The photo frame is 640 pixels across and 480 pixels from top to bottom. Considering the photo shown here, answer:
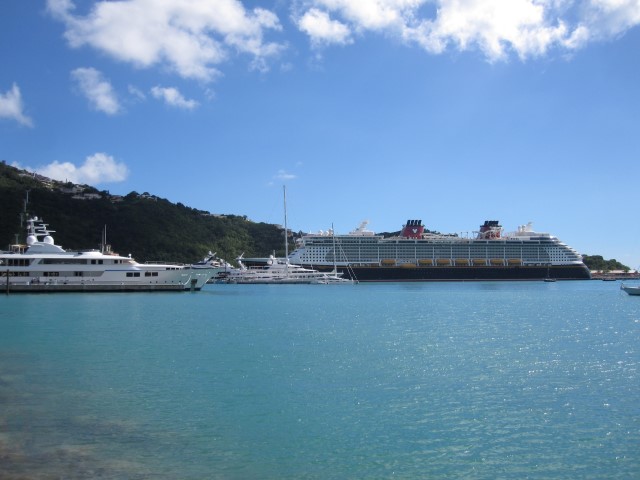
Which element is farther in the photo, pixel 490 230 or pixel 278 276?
pixel 490 230

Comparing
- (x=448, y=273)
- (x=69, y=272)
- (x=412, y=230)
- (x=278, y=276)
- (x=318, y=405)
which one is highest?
(x=412, y=230)

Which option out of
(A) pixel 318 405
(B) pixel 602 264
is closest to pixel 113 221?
(A) pixel 318 405

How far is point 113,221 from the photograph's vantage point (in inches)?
3875

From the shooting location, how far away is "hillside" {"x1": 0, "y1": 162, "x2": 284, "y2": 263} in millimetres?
88250

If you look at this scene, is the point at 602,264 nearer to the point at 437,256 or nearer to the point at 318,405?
the point at 437,256

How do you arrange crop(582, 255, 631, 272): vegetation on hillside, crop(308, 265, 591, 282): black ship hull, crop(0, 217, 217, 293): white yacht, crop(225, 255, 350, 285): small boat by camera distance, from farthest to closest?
crop(582, 255, 631, 272): vegetation on hillside < crop(308, 265, 591, 282): black ship hull < crop(225, 255, 350, 285): small boat < crop(0, 217, 217, 293): white yacht

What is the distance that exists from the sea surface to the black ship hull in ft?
252

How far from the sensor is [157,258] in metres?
91.4

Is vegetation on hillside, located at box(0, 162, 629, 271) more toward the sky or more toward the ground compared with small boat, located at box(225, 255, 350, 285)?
more toward the sky

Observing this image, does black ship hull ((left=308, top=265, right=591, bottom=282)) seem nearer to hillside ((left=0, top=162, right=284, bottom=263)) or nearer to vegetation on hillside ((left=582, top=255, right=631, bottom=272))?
hillside ((left=0, top=162, right=284, bottom=263))

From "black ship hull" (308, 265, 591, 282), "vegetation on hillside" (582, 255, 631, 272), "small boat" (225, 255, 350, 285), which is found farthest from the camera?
"vegetation on hillside" (582, 255, 631, 272)

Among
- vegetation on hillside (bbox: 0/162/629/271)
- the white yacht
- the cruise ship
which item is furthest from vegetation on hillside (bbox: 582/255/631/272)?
the white yacht

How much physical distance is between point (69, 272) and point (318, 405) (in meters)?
45.4

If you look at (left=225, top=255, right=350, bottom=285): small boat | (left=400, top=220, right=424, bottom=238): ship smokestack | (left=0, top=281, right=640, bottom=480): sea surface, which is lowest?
(left=0, top=281, right=640, bottom=480): sea surface
